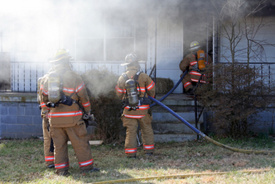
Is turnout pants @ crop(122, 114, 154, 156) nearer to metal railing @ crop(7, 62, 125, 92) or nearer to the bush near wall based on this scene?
the bush near wall

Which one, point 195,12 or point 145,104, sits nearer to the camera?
point 145,104

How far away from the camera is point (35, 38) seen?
8.51m

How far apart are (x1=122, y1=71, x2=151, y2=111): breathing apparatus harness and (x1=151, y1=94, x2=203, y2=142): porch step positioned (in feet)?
4.82

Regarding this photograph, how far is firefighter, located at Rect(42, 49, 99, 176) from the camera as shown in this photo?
4.36m

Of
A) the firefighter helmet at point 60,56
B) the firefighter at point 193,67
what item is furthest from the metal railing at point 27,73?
the firefighter helmet at point 60,56

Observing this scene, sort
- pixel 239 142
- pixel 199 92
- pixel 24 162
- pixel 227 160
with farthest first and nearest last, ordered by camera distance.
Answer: pixel 199 92, pixel 239 142, pixel 24 162, pixel 227 160

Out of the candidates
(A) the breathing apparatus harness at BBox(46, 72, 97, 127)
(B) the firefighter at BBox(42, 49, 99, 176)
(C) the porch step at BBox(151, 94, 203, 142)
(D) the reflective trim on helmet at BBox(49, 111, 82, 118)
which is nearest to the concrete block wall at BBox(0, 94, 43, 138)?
(C) the porch step at BBox(151, 94, 203, 142)

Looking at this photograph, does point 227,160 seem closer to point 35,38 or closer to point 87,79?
point 87,79

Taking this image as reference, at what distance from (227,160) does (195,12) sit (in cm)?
573

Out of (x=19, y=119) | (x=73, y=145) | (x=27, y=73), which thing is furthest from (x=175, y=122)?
(x=27, y=73)

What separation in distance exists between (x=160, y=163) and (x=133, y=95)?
1252 millimetres

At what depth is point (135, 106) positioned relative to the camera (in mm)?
5465

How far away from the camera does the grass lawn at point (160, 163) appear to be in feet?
13.6

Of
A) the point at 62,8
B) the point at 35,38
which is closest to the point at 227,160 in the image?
the point at 62,8
